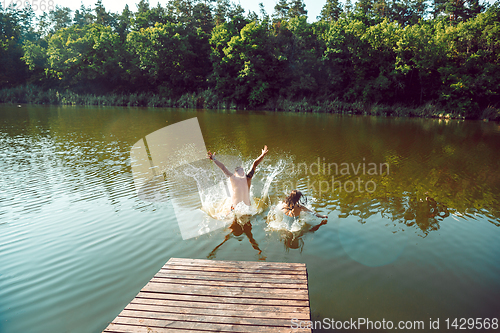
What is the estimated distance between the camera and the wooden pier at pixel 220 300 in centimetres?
345

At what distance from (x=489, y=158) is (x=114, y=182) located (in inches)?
649

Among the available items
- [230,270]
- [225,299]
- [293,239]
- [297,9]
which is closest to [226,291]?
[225,299]

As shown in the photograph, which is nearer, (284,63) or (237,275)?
(237,275)

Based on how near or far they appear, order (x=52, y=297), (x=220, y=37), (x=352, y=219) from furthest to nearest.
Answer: (x=220, y=37)
(x=352, y=219)
(x=52, y=297)

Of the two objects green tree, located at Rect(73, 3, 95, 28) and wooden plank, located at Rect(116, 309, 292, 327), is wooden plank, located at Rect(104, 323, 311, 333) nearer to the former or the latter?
wooden plank, located at Rect(116, 309, 292, 327)

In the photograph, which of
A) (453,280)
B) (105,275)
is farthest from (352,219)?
(105,275)

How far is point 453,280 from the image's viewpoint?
5.29 metres

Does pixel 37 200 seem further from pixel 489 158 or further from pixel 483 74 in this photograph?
pixel 483 74

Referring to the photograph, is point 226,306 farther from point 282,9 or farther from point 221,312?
point 282,9

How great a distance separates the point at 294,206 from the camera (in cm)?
734

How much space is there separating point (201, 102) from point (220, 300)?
44941 mm

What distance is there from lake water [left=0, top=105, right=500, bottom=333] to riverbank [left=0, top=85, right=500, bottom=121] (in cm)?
2725

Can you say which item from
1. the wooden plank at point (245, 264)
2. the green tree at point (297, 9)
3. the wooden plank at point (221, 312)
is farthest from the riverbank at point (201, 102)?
the wooden plank at point (221, 312)

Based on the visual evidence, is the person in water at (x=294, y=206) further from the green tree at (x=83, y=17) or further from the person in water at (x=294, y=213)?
the green tree at (x=83, y=17)
